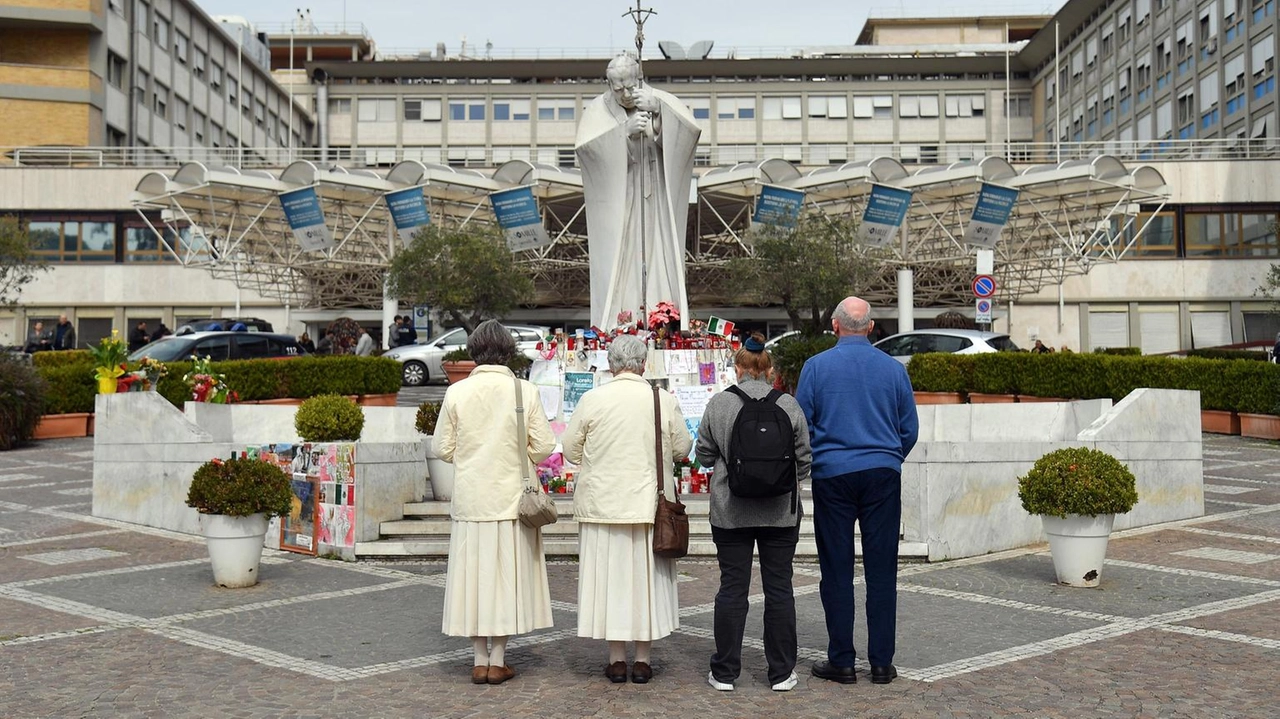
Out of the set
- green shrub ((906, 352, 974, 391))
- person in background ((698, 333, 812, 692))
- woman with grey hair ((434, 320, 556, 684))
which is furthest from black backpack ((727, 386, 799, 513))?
green shrub ((906, 352, 974, 391))

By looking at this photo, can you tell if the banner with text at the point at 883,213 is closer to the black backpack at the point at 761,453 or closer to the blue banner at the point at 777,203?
the blue banner at the point at 777,203

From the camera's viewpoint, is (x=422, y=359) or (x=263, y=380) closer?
(x=263, y=380)

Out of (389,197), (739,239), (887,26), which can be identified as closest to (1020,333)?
(739,239)

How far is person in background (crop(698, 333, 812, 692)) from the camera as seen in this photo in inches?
227

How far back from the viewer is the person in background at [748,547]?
5.77m

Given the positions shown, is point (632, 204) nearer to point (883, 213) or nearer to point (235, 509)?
point (235, 509)

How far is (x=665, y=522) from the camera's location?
230 inches

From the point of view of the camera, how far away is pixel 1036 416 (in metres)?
13.5

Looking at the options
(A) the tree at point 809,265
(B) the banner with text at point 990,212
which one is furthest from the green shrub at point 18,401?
(B) the banner with text at point 990,212

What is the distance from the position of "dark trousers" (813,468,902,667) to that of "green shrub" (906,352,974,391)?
48.8 ft

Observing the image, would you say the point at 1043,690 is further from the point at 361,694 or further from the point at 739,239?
the point at 739,239

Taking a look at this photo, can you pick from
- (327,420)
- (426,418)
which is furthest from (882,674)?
(426,418)

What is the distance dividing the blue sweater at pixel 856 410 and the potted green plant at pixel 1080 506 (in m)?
2.89

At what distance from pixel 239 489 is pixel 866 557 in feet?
15.6
